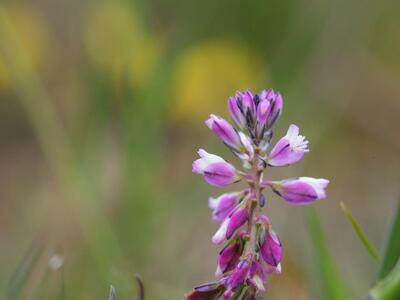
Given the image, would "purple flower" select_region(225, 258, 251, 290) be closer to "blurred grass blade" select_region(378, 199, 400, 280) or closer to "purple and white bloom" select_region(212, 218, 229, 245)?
"purple and white bloom" select_region(212, 218, 229, 245)

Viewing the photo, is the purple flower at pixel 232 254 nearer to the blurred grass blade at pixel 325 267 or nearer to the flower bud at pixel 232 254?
the flower bud at pixel 232 254

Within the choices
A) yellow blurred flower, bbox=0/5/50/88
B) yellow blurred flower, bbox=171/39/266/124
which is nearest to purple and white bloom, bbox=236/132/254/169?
yellow blurred flower, bbox=171/39/266/124

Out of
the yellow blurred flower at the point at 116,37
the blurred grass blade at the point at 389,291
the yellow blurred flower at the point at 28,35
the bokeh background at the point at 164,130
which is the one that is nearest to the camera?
the blurred grass blade at the point at 389,291

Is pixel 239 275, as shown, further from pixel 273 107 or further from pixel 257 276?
pixel 273 107

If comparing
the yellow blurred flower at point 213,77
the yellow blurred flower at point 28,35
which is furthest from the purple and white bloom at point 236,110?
the yellow blurred flower at point 28,35

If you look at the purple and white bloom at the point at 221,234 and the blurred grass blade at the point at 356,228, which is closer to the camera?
the purple and white bloom at the point at 221,234

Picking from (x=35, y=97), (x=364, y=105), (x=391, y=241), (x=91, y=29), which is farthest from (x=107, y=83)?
(x=364, y=105)

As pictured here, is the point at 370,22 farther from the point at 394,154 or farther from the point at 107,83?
the point at 107,83

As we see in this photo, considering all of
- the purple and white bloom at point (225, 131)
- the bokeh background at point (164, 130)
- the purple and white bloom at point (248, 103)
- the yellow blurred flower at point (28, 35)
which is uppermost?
the yellow blurred flower at point (28, 35)
